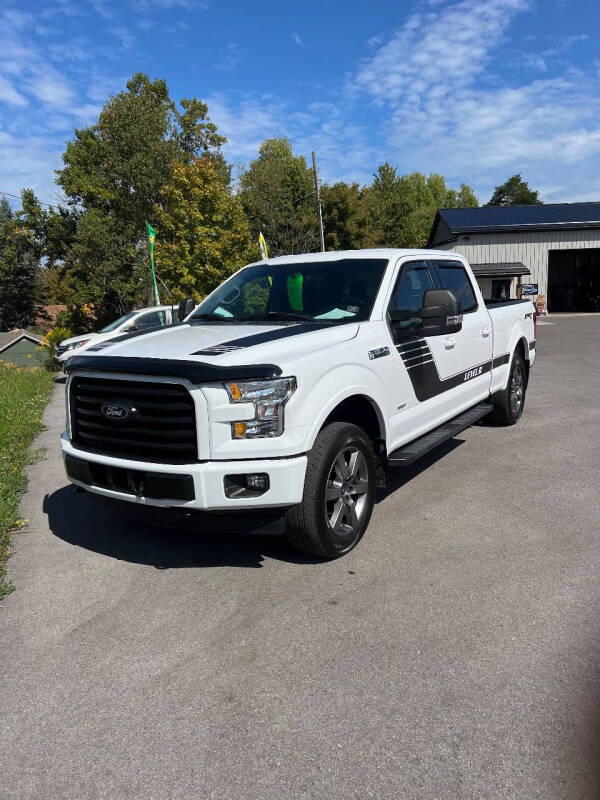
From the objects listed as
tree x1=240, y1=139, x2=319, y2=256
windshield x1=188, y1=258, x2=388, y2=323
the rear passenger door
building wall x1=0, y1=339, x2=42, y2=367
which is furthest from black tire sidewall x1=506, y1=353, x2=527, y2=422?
tree x1=240, y1=139, x2=319, y2=256

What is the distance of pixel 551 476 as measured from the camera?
5500 mm

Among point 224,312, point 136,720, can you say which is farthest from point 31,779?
point 224,312

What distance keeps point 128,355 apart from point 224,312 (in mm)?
1458

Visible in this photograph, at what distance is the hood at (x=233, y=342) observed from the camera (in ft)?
11.6

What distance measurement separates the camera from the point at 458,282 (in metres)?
6.14

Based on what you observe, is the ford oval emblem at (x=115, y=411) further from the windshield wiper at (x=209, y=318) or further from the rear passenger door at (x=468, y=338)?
the rear passenger door at (x=468, y=338)

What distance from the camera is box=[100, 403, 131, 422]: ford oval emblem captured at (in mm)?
3667

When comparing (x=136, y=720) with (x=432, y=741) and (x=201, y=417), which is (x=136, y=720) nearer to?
(x=432, y=741)

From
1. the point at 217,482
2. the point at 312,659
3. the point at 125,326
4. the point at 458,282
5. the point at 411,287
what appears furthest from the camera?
the point at 125,326

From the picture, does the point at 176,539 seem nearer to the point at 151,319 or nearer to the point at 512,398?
the point at 512,398

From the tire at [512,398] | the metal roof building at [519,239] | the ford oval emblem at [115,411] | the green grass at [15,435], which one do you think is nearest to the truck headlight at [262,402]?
the ford oval emblem at [115,411]

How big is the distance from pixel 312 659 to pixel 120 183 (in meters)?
33.6

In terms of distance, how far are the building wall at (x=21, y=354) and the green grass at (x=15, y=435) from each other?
18.8 ft

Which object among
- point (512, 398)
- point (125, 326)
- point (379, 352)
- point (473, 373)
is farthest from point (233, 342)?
point (125, 326)
